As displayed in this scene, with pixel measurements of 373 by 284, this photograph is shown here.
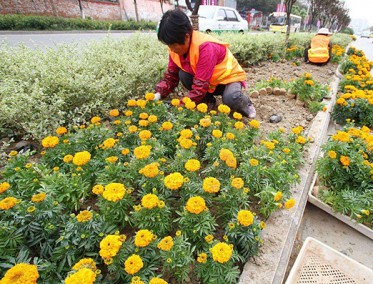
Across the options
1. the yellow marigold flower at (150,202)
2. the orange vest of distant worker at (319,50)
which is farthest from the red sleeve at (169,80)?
the orange vest of distant worker at (319,50)

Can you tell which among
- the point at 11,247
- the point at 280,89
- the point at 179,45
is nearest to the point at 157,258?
the point at 11,247

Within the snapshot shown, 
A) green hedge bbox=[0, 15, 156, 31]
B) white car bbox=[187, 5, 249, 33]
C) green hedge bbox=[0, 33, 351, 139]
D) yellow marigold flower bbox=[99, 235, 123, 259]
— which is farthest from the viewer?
green hedge bbox=[0, 15, 156, 31]

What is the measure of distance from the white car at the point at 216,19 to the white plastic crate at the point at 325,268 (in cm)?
1152

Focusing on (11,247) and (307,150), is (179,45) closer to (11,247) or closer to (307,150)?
(307,150)

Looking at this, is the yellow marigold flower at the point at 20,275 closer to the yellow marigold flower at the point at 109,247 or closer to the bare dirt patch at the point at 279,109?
the yellow marigold flower at the point at 109,247

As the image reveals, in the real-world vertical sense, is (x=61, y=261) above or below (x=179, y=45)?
below

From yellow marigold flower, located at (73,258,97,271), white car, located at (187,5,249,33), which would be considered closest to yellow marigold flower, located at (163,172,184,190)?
yellow marigold flower, located at (73,258,97,271)

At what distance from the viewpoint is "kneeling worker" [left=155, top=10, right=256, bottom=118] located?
2170 millimetres

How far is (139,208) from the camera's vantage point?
4.13ft

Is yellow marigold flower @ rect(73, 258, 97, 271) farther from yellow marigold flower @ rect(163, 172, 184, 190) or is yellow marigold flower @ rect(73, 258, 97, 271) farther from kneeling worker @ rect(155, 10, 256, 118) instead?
kneeling worker @ rect(155, 10, 256, 118)

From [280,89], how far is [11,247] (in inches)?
158

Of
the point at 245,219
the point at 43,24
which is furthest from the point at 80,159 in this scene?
the point at 43,24

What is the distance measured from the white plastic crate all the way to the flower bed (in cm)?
38

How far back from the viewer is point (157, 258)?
1209 millimetres
